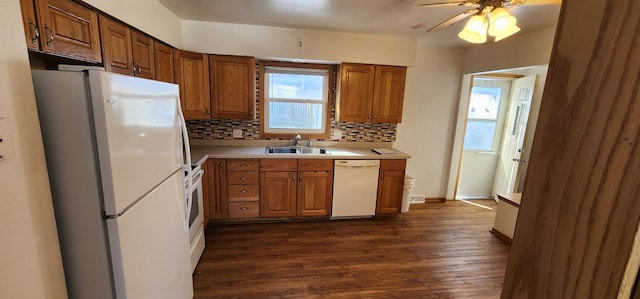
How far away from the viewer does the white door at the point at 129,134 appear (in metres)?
0.95

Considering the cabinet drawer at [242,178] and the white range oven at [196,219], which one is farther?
the cabinet drawer at [242,178]

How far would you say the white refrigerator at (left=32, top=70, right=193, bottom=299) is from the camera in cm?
94

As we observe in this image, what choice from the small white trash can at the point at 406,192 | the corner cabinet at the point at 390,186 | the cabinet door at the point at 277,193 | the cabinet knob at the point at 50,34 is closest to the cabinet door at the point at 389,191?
the corner cabinet at the point at 390,186

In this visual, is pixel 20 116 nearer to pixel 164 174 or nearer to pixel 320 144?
pixel 164 174

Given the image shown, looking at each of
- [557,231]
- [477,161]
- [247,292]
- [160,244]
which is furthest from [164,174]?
[477,161]

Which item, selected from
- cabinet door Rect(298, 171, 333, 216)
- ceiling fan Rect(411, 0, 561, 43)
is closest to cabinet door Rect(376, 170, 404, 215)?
cabinet door Rect(298, 171, 333, 216)

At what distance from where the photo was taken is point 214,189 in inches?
114

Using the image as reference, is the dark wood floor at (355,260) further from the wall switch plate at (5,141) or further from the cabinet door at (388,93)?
the wall switch plate at (5,141)

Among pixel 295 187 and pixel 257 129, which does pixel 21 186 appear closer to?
pixel 295 187

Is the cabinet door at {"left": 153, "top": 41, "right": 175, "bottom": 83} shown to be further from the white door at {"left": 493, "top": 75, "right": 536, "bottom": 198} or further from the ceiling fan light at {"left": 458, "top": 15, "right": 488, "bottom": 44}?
the white door at {"left": 493, "top": 75, "right": 536, "bottom": 198}

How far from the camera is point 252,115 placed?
3.09 meters

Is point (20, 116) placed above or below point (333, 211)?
above

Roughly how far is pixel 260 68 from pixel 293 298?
8.37 feet

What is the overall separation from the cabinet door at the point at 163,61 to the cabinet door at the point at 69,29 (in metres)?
0.73
